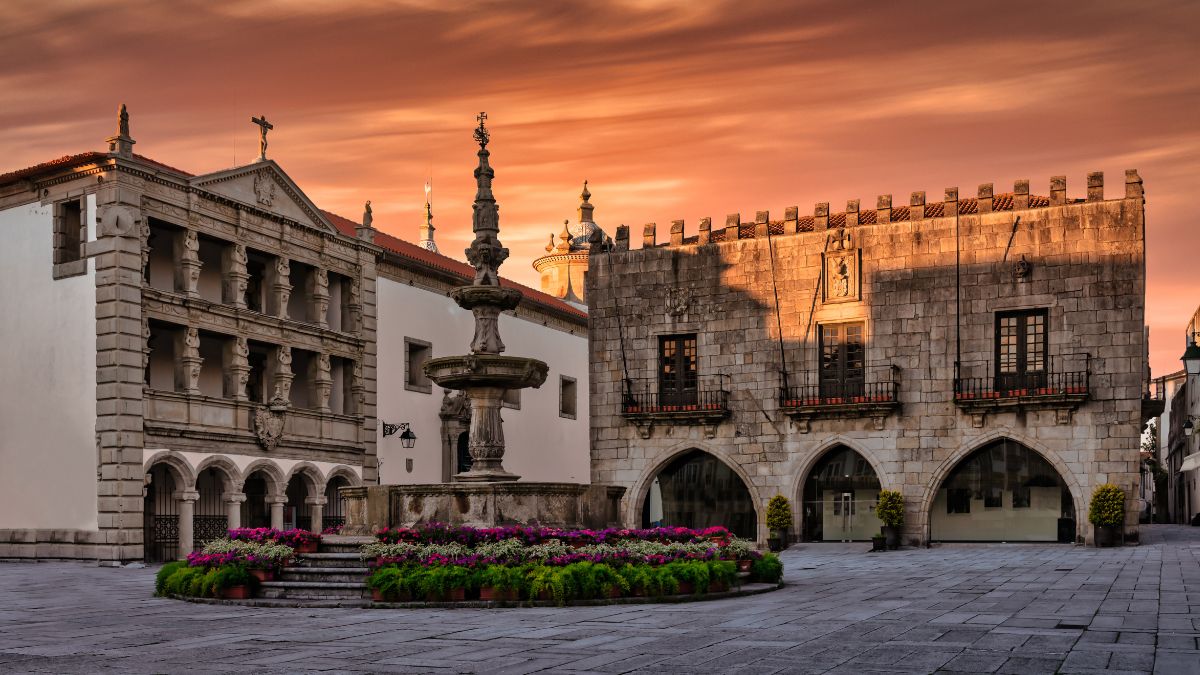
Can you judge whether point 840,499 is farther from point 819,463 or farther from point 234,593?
point 234,593

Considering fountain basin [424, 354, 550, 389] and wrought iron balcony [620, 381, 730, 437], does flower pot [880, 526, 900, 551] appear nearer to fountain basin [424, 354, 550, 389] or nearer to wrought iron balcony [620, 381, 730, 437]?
wrought iron balcony [620, 381, 730, 437]

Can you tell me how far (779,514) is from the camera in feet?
113

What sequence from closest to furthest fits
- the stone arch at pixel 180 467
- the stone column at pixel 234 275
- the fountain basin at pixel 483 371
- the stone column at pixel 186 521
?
the fountain basin at pixel 483 371 → the stone arch at pixel 180 467 → the stone column at pixel 186 521 → the stone column at pixel 234 275

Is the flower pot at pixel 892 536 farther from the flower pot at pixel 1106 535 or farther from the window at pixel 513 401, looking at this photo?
the window at pixel 513 401

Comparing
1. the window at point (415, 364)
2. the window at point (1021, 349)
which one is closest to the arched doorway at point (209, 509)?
the window at point (415, 364)

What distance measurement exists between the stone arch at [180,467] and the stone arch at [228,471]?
72 cm

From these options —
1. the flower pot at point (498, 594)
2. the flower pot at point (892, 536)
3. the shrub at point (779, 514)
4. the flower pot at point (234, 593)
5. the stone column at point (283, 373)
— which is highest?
the stone column at point (283, 373)

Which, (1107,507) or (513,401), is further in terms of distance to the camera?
(513,401)

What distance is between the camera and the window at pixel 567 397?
50188mm

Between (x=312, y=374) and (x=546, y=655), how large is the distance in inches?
1071

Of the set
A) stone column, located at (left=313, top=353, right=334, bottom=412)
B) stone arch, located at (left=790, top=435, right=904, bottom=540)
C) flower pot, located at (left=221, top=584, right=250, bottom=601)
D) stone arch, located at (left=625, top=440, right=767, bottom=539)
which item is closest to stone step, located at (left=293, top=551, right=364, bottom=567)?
flower pot, located at (left=221, top=584, right=250, bottom=601)

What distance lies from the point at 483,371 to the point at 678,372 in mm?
17964

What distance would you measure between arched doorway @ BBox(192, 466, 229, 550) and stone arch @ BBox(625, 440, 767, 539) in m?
11.2

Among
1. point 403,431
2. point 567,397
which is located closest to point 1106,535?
point 403,431
